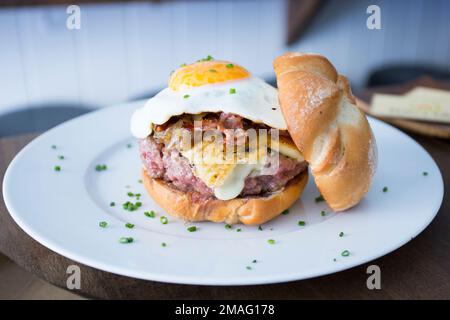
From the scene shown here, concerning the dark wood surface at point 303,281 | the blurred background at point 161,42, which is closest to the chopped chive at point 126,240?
the dark wood surface at point 303,281

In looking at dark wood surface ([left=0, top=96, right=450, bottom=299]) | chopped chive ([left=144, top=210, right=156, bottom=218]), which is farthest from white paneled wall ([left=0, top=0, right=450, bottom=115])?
dark wood surface ([left=0, top=96, right=450, bottom=299])

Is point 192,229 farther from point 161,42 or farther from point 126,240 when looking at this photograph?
point 161,42

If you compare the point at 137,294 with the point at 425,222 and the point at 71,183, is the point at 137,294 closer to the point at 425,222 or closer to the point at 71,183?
the point at 71,183

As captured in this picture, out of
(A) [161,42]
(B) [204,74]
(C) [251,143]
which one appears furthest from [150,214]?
(A) [161,42]

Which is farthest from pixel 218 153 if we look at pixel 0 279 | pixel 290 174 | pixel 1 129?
pixel 1 129

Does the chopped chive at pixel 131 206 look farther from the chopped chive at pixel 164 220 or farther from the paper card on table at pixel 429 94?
the paper card on table at pixel 429 94
